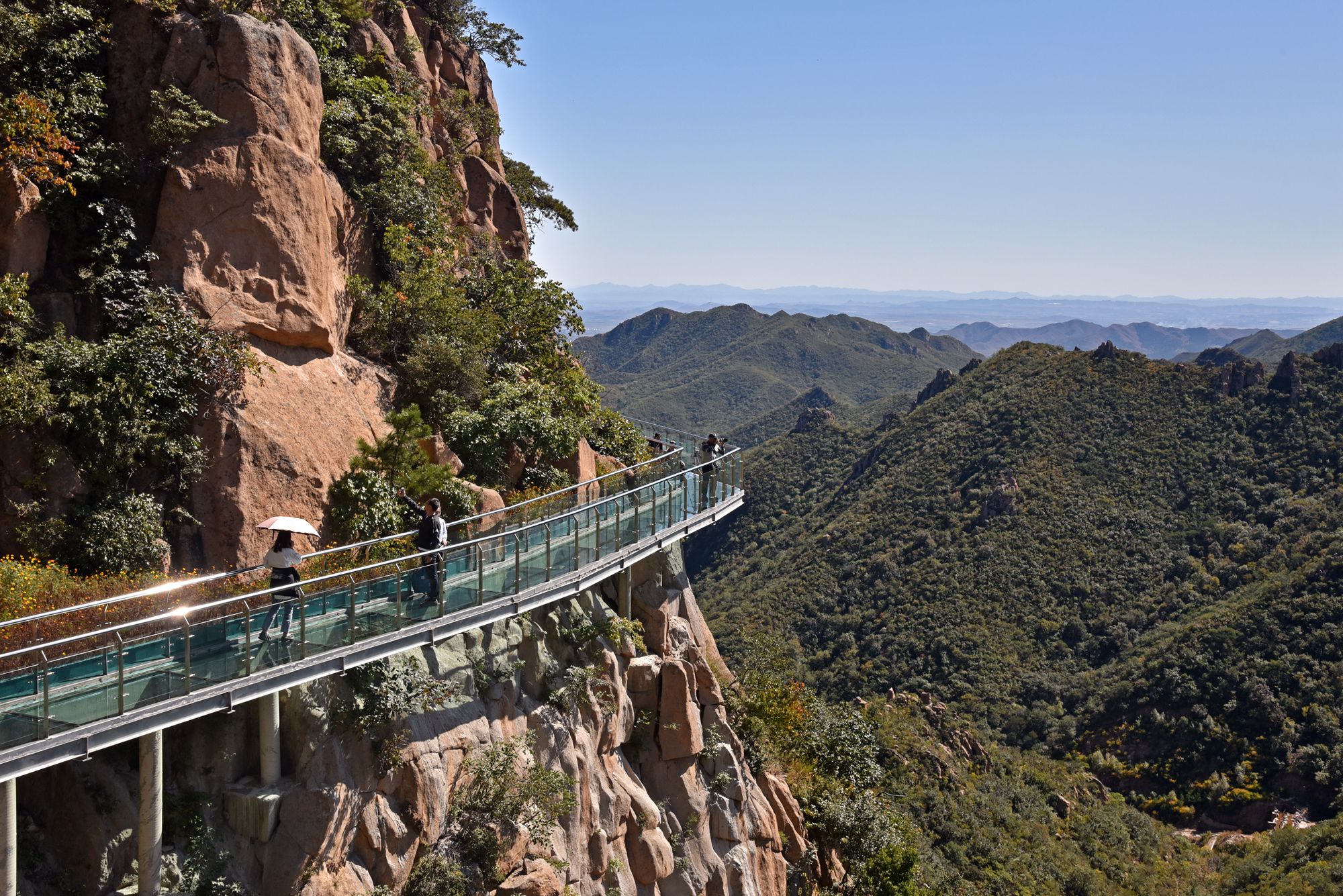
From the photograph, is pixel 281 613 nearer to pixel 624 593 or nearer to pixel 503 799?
pixel 503 799

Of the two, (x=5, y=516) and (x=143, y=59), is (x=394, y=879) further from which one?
(x=143, y=59)

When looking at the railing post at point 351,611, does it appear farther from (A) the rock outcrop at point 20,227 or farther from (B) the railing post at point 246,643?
(A) the rock outcrop at point 20,227

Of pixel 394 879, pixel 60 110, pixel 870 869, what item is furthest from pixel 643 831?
pixel 60 110

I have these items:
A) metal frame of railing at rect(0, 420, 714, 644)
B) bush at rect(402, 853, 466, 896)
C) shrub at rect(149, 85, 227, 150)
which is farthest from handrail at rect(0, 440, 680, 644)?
shrub at rect(149, 85, 227, 150)

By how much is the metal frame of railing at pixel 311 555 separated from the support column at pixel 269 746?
1.49 m

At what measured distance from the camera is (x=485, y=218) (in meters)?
25.4

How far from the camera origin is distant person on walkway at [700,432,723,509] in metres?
19.2

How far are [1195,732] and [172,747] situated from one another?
42123mm

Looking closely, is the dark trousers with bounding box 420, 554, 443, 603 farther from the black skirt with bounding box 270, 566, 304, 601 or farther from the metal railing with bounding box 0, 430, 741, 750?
the black skirt with bounding box 270, 566, 304, 601

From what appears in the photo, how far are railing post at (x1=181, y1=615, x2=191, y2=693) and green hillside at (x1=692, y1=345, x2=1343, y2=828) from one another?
124 ft

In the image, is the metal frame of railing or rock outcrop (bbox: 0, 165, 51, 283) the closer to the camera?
the metal frame of railing

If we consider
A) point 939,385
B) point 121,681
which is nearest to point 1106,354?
point 939,385

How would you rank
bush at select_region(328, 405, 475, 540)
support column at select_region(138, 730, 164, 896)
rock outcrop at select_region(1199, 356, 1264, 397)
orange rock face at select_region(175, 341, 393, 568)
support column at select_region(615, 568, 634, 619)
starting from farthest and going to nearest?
rock outcrop at select_region(1199, 356, 1264, 397)
support column at select_region(615, 568, 634, 619)
bush at select_region(328, 405, 475, 540)
orange rock face at select_region(175, 341, 393, 568)
support column at select_region(138, 730, 164, 896)

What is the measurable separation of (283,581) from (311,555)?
925 mm
